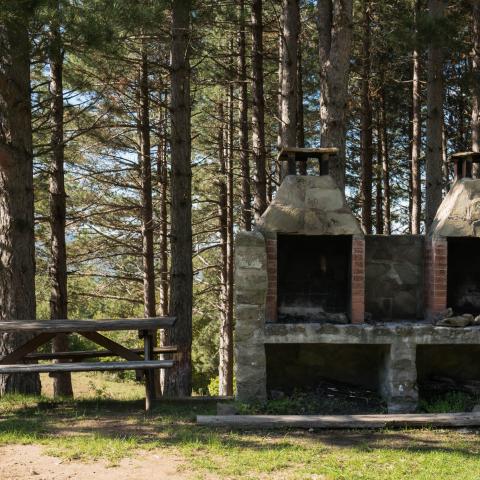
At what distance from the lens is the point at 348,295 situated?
809cm

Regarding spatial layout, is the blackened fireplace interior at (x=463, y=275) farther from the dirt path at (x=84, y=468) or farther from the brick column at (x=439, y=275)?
the dirt path at (x=84, y=468)

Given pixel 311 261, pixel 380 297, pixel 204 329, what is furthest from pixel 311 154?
pixel 204 329

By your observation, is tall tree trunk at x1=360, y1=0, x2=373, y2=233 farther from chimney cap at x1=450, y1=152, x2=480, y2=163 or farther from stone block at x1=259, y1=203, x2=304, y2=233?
stone block at x1=259, y1=203, x2=304, y2=233

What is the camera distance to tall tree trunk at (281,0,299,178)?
11500 millimetres

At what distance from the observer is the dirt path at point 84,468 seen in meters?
4.70

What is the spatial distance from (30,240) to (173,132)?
10.5ft

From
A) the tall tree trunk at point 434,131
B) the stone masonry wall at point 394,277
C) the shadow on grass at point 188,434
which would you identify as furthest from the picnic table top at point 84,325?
the tall tree trunk at point 434,131

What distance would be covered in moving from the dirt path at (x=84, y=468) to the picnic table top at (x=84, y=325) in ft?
5.74

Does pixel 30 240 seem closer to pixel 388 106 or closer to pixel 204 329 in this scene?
pixel 388 106

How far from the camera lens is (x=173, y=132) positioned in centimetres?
1010

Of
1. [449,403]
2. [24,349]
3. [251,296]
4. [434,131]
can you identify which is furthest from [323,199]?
[434,131]

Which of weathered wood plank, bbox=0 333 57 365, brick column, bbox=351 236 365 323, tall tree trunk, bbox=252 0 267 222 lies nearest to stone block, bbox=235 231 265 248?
brick column, bbox=351 236 365 323

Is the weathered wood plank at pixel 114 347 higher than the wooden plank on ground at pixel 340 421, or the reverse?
the weathered wood plank at pixel 114 347

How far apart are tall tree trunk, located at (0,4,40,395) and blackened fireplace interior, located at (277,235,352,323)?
12.0 ft
